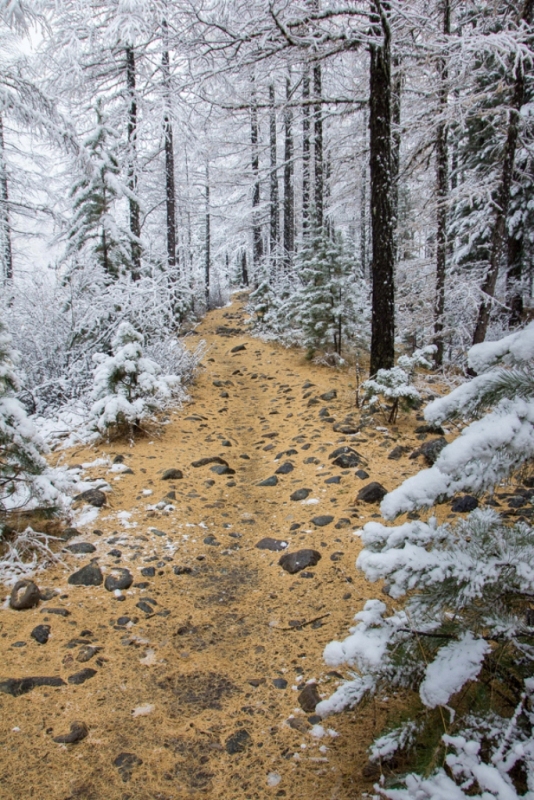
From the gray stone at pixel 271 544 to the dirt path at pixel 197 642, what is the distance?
62mm

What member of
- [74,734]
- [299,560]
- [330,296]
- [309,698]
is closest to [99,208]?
[330,296]

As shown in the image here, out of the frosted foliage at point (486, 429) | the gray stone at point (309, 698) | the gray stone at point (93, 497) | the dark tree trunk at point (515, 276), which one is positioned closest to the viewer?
the frosted foliage at point (486, 429)

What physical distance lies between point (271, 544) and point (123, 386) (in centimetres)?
330

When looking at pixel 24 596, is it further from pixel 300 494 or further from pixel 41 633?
pixel 300 494

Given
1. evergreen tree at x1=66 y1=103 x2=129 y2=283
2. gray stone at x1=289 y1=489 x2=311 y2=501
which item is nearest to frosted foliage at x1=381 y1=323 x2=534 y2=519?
gray stone at x1=289 y1=489 x2=311 y2=501

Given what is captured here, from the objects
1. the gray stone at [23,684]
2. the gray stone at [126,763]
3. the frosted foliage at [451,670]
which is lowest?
the gray stone at [126,763]

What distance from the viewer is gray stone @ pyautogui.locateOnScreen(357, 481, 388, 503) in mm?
4320

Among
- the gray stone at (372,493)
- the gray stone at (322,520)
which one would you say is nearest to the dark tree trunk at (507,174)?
the gray stone at (372,493)

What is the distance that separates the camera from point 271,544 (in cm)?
400

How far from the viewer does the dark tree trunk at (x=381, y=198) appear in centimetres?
651

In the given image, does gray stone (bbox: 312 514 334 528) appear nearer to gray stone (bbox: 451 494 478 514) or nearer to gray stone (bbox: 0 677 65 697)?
gray stone (bbox: 451 494 478 514)

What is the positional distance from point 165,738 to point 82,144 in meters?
9.48

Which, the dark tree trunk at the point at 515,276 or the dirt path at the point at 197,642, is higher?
the dark tree trunk at the point at 515,276

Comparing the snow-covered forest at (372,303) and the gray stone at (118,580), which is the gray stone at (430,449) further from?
the gray stone at (118,580)
